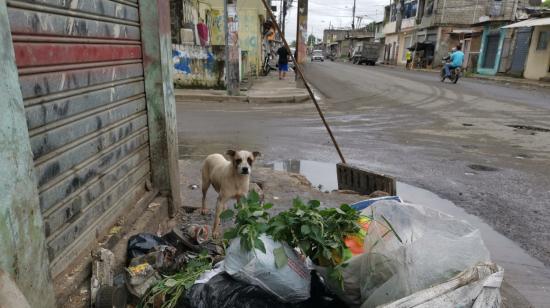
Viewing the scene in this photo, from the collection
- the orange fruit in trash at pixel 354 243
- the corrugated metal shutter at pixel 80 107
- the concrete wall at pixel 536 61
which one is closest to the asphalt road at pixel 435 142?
the orange fruit in trash at pixel 354 243

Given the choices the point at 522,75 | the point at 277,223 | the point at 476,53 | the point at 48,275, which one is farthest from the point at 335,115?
the point at 476,53

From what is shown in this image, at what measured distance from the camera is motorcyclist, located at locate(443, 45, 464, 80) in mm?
18531

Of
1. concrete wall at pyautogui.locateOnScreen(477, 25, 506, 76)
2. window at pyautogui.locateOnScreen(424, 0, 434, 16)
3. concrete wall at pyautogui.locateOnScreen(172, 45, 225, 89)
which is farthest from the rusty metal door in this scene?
concrete wall at pyautogui.locateOnScreen(172, 45, 225, 89)

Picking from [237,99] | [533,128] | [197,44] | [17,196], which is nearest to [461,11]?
[197,44]

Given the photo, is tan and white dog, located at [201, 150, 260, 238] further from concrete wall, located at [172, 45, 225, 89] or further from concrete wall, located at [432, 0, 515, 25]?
concrete wall, located at [432, 0, 515, 25]

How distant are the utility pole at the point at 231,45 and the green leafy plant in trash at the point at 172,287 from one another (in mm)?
10384

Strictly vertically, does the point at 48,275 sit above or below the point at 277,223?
below

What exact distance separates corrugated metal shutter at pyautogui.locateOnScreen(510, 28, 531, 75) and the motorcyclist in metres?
8.27

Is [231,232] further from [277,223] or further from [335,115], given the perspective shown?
[335,115]

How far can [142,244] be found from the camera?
8.64 feet

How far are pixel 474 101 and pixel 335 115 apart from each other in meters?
5.83

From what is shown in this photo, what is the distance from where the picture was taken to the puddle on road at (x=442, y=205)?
133 inches

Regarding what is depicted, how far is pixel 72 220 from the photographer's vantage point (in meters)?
2.26

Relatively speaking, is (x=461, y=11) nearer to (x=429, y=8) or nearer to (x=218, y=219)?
(x=429, y=8)
